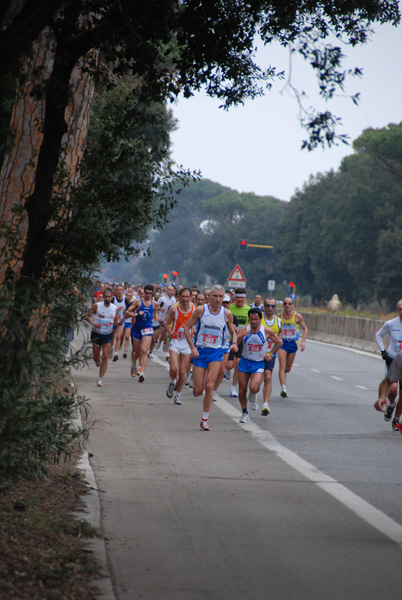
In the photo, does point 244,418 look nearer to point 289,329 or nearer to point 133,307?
point 289,329

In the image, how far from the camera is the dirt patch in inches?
211

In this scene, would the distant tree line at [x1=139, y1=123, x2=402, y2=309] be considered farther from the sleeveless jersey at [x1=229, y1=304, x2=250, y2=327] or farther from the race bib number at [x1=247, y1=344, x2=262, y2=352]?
the race bib number at [x1=247, y1=344, x2=262, y2=352]

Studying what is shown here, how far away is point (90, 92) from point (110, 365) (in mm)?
15739

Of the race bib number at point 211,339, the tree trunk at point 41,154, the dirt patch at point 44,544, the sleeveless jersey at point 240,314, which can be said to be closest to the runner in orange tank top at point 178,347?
the sleeveless jersey at point 240,314

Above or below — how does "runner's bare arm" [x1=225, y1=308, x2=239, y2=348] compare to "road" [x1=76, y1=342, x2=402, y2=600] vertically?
above

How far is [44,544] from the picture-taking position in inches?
248

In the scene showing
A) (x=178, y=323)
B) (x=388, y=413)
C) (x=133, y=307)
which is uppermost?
(x=133, y=307)

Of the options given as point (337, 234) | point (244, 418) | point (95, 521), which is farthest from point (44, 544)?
point (337, 234)

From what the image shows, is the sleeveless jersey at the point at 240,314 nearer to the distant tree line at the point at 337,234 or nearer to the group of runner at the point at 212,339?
the group of runner at the point at 212,339

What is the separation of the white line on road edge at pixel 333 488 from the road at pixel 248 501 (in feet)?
0.05

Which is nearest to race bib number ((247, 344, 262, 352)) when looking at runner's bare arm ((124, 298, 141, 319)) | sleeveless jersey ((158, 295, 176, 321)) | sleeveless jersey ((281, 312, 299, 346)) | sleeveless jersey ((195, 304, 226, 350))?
sleeveless jersey ((195, 304, 226, 350))

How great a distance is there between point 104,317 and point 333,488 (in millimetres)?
10327

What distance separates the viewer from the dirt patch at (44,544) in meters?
5.35

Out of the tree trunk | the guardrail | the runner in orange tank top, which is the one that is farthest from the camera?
the guardrail
